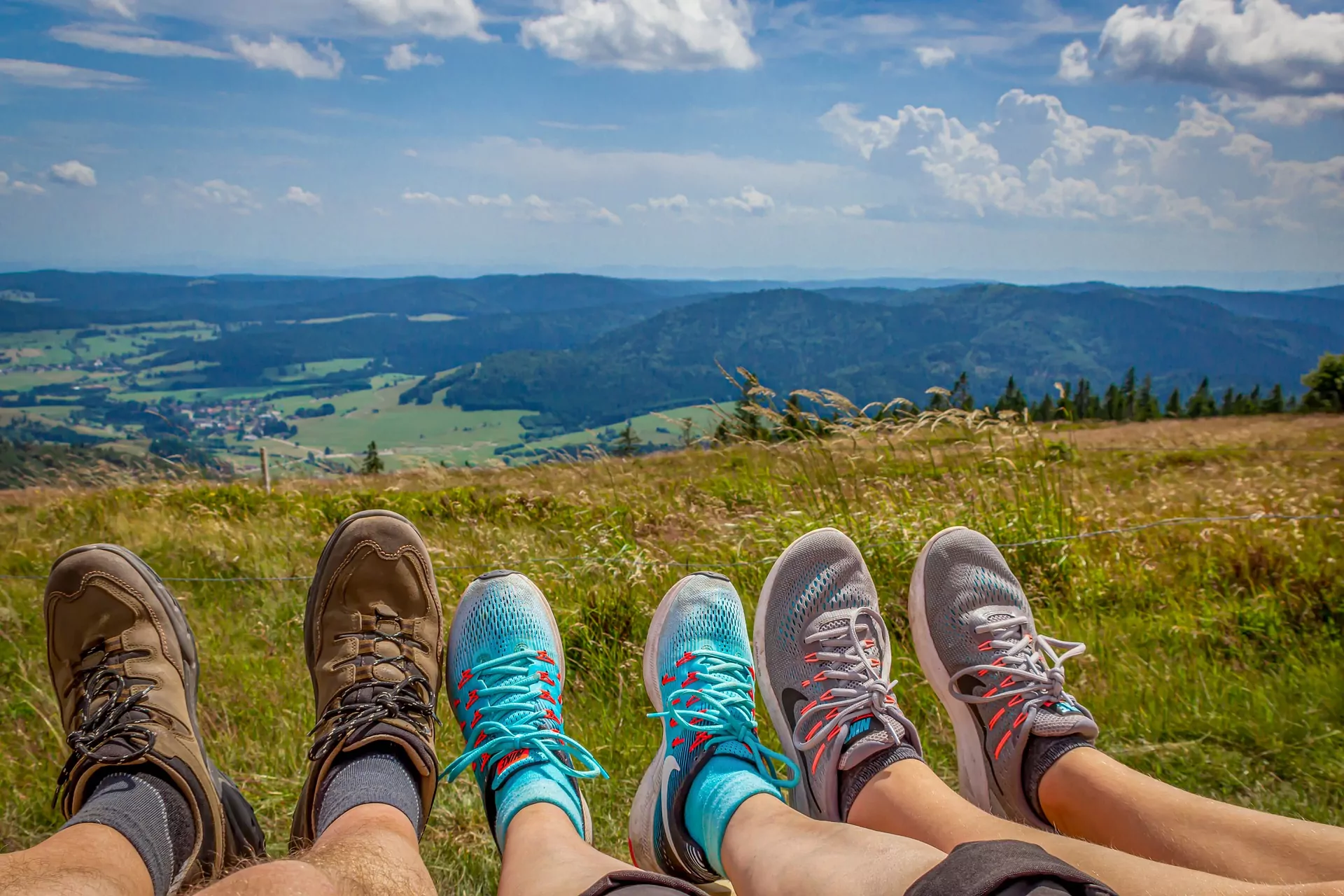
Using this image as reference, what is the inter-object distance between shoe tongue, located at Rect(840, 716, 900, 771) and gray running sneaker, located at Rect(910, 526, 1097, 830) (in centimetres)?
33

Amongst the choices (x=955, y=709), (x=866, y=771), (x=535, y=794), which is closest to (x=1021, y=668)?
(x=955, y=709)

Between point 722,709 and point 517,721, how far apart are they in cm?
59

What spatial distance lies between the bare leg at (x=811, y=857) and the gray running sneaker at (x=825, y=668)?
0.98 ft

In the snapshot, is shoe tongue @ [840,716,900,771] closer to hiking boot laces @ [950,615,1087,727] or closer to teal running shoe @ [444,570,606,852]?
hiking boot laces @ [950,615,1087,727]

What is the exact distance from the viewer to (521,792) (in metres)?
2.06

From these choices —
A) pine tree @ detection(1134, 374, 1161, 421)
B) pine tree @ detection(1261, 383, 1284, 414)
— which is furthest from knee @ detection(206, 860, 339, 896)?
pine tree @ detection(1261, 383, 1284, 414)

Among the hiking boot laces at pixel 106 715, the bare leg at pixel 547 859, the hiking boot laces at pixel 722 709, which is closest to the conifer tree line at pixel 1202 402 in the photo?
the hiking boot laces at pixel 722 709

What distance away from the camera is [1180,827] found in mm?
1689

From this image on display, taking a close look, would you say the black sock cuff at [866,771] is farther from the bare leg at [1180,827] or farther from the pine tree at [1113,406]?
the pine tree at [1113,406]

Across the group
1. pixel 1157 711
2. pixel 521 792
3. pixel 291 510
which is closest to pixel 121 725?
pixel 521 792

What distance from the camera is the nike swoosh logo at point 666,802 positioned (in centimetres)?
200

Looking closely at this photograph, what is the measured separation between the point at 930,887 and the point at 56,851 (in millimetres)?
1703

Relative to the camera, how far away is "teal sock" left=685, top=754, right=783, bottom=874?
191 centimetres

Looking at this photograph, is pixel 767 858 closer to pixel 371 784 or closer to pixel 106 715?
pixel 371 784
